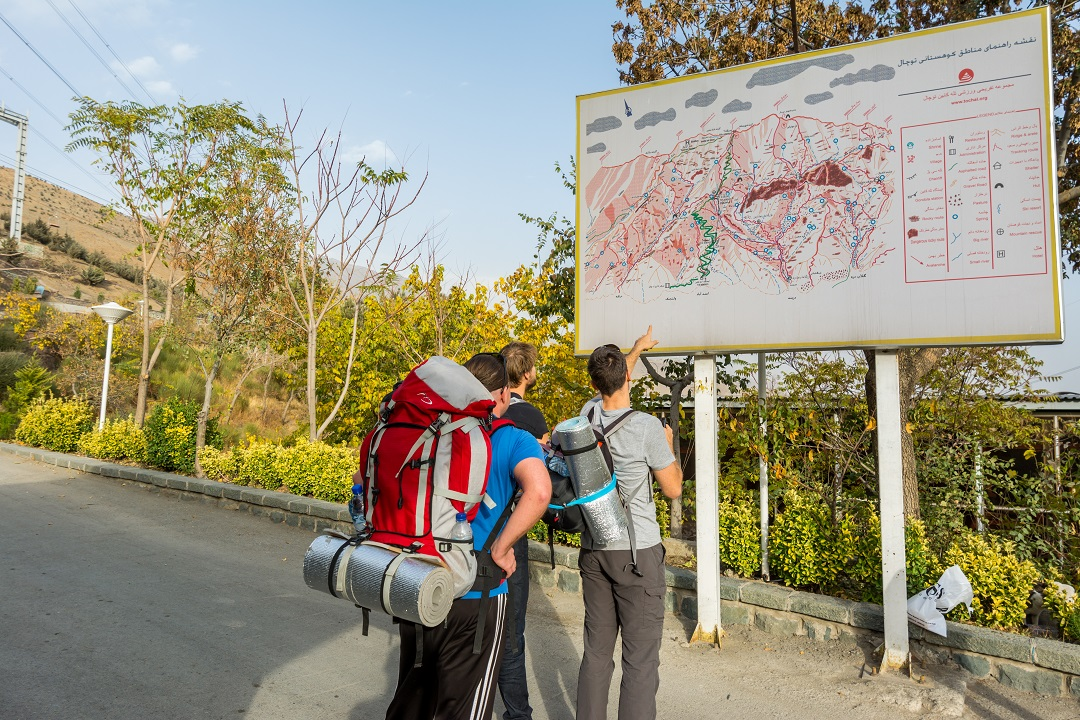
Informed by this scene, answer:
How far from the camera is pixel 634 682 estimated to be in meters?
2.96

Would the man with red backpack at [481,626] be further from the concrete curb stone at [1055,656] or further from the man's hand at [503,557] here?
the concrete curb stone at [1055,656]

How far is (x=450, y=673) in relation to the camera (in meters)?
2.36

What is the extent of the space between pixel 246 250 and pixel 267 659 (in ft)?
25.7

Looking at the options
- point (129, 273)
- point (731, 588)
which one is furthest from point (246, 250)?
point (129, 273)

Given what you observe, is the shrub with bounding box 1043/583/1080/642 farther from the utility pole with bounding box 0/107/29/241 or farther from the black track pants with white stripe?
the utility pole with bounding box 0/107/29/241

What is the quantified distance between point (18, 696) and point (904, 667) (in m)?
4.97

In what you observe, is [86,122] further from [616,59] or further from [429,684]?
[429,684]

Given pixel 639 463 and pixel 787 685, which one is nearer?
pixel 639 463

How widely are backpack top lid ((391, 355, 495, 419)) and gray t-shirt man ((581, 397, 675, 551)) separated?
91cm

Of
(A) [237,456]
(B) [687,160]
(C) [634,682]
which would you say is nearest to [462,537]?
(C) [634,682]

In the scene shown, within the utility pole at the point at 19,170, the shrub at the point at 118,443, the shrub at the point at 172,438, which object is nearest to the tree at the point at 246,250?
the shrub at the point at 172,438

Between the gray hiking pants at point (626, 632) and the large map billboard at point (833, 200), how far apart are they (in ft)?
7.29

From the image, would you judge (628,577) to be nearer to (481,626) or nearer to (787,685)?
(481,626)

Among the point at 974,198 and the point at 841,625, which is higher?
the point at 974,198
